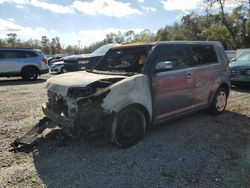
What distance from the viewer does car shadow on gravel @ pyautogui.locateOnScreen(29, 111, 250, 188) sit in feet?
14.2

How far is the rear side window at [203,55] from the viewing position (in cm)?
706

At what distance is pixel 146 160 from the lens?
498 centimetres

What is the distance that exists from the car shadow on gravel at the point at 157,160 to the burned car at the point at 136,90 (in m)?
0.38

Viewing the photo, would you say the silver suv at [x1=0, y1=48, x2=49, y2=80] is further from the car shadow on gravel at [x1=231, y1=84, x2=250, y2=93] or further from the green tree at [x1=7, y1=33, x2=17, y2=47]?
the green tree at [x1=7, y1=33, x2=17, y2=47]

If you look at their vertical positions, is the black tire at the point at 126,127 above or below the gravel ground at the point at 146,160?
above

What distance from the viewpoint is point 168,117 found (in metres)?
6.23

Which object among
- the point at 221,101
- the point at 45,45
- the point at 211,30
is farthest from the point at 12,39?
the point at 221,101

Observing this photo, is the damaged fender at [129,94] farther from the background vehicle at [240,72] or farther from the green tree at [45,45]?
the green tree at [45,45]

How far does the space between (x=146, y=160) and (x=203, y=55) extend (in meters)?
3.47

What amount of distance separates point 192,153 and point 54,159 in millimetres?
2344

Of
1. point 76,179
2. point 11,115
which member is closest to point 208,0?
point 11,115

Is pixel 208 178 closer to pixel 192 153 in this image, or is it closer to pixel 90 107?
pixel 192 153

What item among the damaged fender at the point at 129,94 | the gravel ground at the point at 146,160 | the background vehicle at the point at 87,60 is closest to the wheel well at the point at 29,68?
the background vehicle at the point at 87,60

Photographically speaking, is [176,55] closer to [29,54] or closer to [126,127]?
[126,127]
